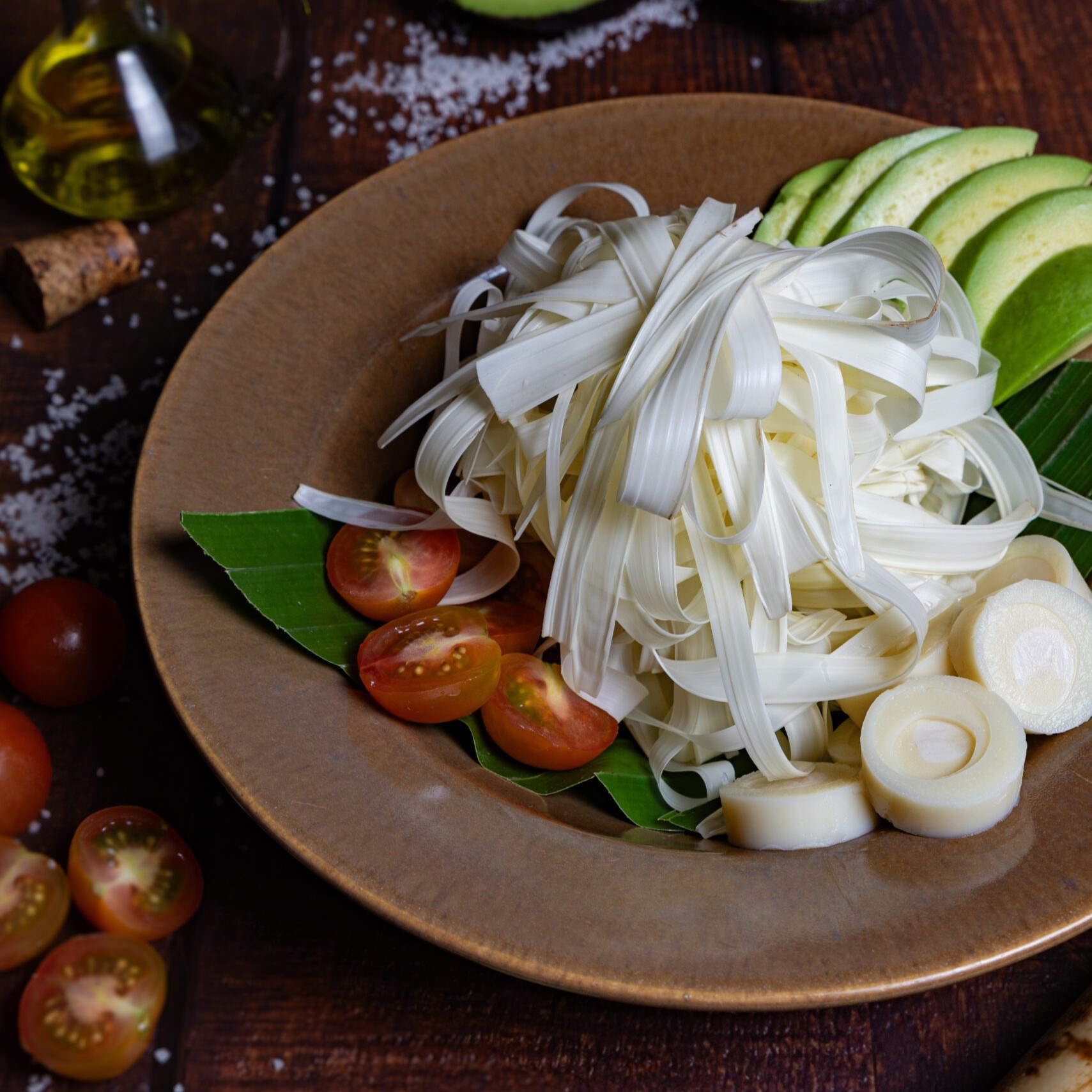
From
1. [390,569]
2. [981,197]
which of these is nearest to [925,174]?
[981,197]

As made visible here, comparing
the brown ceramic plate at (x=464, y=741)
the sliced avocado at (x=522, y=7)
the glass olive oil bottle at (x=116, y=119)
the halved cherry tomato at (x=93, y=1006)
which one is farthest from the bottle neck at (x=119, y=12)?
the halved cherry tomato at (x=93, y=1006)

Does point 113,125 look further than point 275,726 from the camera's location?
Yes

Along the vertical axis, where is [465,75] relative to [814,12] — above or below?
below

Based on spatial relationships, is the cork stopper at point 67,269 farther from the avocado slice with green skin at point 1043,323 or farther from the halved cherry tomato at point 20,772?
the avocado slice with green skin at point 1043,323

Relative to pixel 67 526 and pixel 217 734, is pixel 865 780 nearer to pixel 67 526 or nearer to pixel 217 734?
pixel 217 734

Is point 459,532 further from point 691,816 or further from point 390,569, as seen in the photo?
point 691,816

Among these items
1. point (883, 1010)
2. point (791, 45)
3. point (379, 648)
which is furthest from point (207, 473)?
point (791, 45)

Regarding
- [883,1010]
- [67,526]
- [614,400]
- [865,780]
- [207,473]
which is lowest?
[883,1010]
